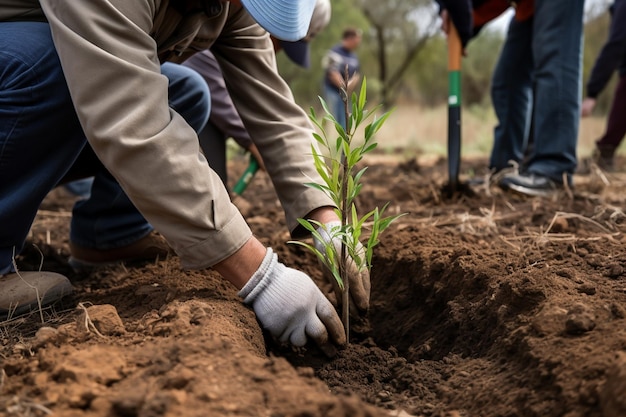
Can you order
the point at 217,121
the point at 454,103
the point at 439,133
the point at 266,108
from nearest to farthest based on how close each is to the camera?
the point at 266,108
the point at 217,121
the point at 454,103
the point at 439,133

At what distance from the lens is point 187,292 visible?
1.75 metres

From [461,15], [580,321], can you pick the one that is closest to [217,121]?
[461,15]

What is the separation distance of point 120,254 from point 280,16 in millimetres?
1369

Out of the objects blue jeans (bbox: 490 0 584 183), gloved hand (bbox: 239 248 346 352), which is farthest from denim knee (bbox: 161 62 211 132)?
blue jeans (bbox: 490 0 584 183)

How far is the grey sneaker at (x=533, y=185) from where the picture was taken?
10.4ft

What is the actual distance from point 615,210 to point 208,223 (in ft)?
6.41

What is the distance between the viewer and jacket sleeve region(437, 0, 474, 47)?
128 inches

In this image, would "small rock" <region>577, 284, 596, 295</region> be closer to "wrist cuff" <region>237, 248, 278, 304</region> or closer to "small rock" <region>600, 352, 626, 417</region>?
"small rock" <region>600, 352, 626, 417</region>

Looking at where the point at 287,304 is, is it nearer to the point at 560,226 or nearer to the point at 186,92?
Answer: the point at 186,92

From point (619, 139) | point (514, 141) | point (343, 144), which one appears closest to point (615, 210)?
point (514, 141)

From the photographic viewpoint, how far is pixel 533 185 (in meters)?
3.18

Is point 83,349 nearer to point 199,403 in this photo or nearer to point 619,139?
point 199,403

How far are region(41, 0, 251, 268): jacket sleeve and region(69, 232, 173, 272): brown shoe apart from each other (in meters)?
0.87

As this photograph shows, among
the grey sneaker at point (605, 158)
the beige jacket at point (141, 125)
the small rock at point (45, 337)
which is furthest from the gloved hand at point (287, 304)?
the grey sneaker at point (605, 158)
